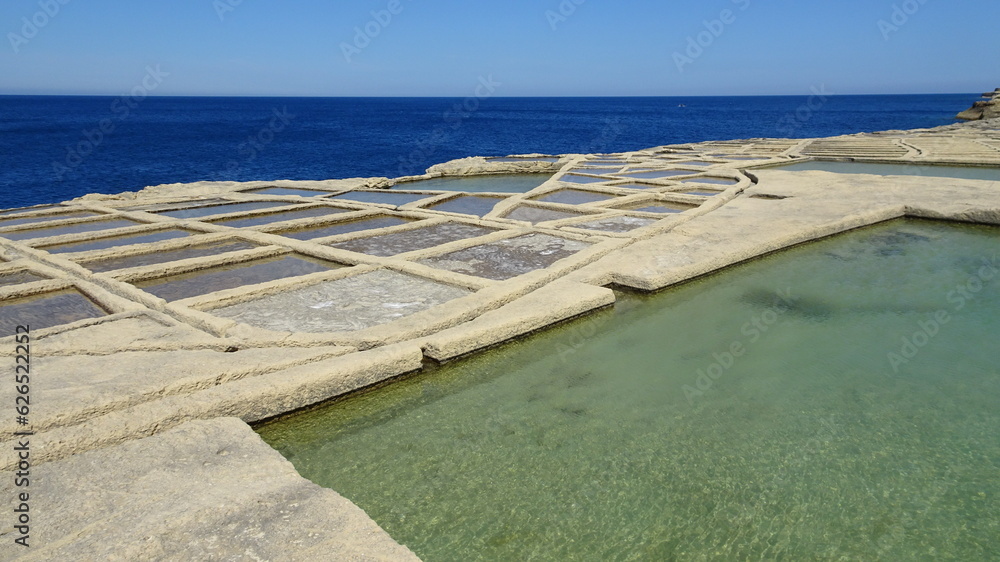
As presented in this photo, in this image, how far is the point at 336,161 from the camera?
37.6m

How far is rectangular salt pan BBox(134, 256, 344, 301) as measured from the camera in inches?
245

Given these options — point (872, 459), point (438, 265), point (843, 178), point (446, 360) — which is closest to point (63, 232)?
point (438, 265)

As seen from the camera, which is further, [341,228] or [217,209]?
[217,209]

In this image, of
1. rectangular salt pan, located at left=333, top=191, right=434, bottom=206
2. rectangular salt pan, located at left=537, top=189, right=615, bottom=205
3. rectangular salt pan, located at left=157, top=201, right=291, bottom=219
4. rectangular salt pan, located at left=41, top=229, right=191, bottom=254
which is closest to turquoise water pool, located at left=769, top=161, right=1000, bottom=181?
rectangular salt pan, located at left=537, top=189, right=615, bottom=205

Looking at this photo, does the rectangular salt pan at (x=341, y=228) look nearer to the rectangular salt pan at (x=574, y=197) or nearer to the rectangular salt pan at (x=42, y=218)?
the rectangular salt pan at (x=574, y=197)

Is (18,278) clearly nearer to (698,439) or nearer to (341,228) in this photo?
(341,228)

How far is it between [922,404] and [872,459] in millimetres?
901

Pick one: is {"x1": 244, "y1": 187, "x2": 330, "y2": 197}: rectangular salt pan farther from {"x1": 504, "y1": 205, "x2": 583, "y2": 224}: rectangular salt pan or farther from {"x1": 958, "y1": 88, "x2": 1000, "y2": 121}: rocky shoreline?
{"x1": 958, "y1": 88, "x2": 1000, "y2": 121}: rocky shoreline

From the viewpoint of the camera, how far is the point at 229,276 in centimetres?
675

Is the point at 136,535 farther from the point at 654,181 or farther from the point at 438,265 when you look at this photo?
the point at 654,181
